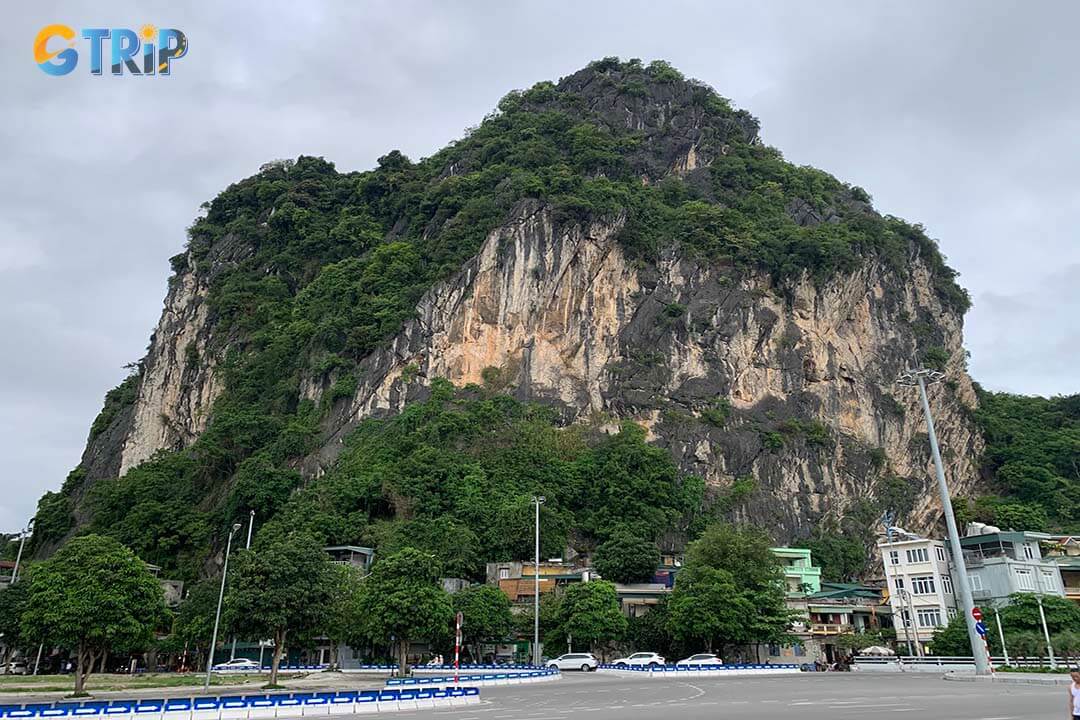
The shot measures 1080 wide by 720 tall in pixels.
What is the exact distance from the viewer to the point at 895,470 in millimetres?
77688

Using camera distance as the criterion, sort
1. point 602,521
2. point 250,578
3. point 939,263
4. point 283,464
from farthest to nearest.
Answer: point 939,263 → point 283,464 → point 602,521 → point 250,578

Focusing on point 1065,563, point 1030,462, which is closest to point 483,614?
point 1065,563

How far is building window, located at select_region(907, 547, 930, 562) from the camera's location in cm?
5309

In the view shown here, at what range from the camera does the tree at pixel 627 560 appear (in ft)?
172

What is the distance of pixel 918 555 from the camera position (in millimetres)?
53656

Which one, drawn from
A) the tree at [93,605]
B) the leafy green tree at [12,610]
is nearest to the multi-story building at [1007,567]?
the tree at [93,605]

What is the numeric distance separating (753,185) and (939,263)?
2447cm

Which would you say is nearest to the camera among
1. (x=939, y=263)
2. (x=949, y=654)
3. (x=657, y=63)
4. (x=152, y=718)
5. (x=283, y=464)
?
(x=152, y=718)

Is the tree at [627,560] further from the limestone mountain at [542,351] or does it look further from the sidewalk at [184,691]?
the sidewalk at [184,691]

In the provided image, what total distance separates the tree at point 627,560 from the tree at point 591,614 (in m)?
7.35

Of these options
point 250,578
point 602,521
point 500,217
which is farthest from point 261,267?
point 250,578

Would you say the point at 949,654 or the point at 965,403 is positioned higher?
the point at 965,403

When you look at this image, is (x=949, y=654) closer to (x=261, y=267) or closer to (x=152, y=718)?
(x=152, y=718)

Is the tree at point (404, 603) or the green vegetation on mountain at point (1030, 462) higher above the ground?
the green vegetation on mountain at point (1030, 462)
